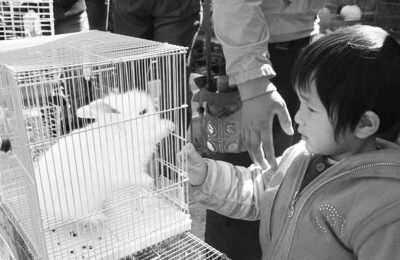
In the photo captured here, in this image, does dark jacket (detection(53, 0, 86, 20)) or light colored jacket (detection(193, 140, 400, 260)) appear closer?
light colored jacket (detection(193, 140, 400, 260))

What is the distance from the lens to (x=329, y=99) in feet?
2.35

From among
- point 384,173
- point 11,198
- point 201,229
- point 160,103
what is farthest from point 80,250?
point 201,229

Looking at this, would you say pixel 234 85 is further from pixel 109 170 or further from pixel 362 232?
pixel 362 232

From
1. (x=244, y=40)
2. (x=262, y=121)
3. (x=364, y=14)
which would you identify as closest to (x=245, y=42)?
(x=244, y=40)

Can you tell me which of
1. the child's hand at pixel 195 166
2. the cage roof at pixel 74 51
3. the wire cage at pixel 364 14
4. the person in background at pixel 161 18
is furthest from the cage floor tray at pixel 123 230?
the wire cage at pixel 364 14

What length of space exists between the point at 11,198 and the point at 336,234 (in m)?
0.77

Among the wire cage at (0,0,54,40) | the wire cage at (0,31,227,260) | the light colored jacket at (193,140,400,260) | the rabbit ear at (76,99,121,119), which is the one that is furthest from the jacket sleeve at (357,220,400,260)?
the wire cage at (0,0,54,40)

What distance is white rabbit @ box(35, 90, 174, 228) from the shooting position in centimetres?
97

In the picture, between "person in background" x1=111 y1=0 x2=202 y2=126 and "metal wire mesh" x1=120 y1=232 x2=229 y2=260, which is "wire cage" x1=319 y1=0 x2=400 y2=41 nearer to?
"person in background" x1=111 y1=0 x2=202 y2=126

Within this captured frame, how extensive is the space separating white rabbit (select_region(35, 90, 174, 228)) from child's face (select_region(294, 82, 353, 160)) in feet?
1.15

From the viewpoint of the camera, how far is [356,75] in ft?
2.27

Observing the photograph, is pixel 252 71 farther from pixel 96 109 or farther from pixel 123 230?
pixel 123 230

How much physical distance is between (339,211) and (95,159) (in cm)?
53

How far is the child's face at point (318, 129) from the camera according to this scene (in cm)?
74
